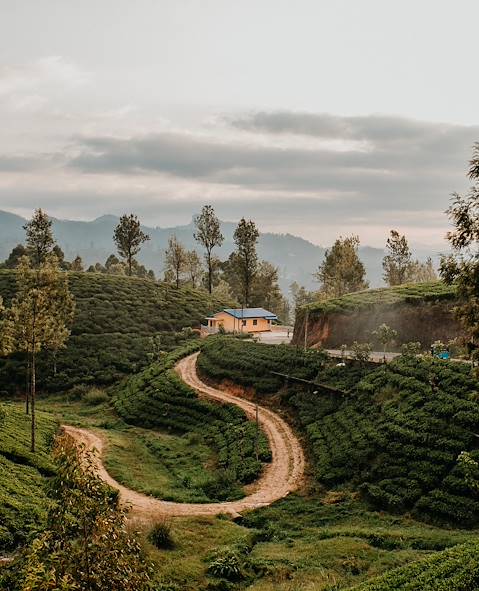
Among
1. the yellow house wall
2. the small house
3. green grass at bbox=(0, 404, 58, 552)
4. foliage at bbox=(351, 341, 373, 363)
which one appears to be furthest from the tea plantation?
the yellow house wall

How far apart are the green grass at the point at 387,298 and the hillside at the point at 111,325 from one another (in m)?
23.9

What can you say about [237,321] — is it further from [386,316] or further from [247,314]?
[386,316]

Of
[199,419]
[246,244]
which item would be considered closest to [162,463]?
[199,419]

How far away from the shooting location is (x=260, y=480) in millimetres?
32000

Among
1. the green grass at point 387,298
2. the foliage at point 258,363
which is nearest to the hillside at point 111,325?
the foliage at point 258,363

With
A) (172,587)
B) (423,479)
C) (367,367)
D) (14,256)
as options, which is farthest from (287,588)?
(14,256)

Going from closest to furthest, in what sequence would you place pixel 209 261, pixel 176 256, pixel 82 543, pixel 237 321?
pixel 82 543, pixel 237 321, pixel 176 256, pixel 209 261

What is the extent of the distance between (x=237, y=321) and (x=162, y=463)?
151 feet

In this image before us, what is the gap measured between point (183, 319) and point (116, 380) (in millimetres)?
22909

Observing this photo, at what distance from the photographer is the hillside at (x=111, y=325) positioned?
63219 mm

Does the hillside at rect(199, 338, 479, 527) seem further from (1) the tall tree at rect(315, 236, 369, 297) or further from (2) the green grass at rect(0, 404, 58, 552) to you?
(1) the tall tree at rect(315, 236, 369, 297)

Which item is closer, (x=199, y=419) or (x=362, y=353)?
(x=362, y=353)

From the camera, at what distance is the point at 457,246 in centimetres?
1595

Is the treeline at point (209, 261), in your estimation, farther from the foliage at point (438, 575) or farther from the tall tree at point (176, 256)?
the foliage at point (438, 575)
